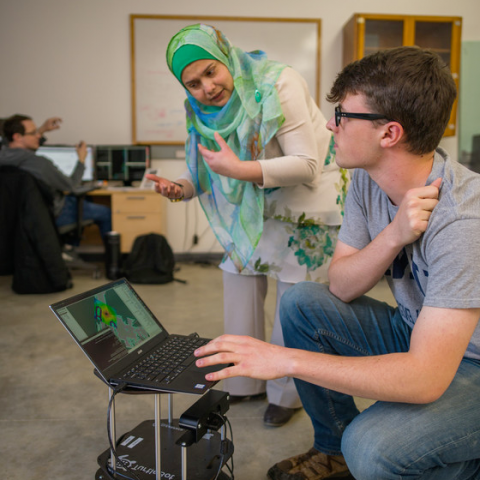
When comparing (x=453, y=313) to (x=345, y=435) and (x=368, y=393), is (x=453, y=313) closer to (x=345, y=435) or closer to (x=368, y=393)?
(x=368, y=393)

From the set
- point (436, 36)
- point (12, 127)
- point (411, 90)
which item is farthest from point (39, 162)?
point (436, 36)

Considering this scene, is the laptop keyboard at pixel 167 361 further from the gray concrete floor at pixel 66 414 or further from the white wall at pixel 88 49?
the white wall at pixel 88 49

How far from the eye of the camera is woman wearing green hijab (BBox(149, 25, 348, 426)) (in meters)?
1.42

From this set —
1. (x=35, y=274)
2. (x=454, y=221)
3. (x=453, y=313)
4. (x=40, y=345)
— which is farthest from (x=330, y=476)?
(x=35, y=274)

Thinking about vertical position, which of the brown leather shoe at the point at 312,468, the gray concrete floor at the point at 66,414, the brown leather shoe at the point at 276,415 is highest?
the brown leather shoe at the point at 312,468

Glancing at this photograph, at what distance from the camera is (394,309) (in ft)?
4.06

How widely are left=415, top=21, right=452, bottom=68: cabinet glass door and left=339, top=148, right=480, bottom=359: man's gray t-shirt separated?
3.65 m

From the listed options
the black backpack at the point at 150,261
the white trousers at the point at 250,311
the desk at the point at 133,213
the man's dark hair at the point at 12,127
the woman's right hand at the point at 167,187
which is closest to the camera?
the woman's right hand at the point at 167,187

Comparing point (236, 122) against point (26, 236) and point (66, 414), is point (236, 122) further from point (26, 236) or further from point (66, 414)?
point (26, 236)

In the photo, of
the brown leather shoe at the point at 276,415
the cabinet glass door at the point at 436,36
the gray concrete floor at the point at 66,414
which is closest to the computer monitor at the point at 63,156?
the gray concrete floor at the point at 66,414

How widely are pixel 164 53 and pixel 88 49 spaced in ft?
2.17

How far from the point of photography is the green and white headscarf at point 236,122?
4.67ft

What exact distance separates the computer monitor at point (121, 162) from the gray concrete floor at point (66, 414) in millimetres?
1849

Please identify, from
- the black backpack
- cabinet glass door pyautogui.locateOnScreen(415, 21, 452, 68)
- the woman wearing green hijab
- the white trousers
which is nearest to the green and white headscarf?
the woman wearing green hijab
